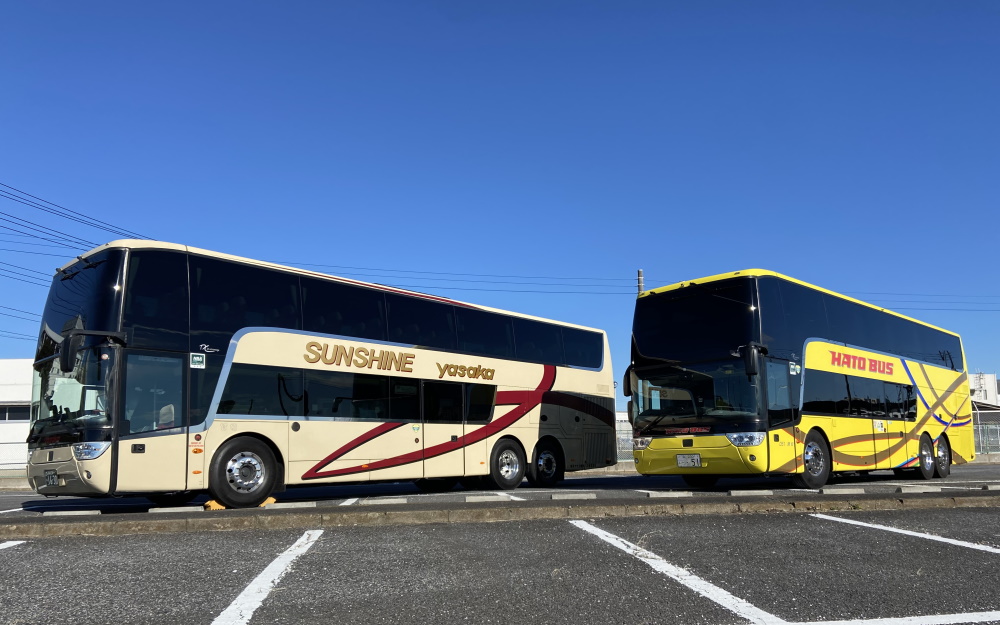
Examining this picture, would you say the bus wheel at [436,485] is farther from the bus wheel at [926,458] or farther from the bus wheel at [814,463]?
the bus wheel at [926,458]

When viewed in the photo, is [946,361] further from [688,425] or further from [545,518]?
[545,518]

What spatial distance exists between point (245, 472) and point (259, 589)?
6909mm

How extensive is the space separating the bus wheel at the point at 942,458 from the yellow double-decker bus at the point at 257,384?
914 cm

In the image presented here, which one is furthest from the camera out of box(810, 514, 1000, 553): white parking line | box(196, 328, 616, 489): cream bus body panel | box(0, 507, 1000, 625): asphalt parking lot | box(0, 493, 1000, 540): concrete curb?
box(196, 328, 616, 489): cream bus body panel

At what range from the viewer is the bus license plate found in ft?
42.3

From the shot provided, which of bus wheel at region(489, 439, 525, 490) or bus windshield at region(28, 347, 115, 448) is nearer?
bus windshield at region(28, 347, 115, 448)

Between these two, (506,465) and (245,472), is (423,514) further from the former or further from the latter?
(506,465)

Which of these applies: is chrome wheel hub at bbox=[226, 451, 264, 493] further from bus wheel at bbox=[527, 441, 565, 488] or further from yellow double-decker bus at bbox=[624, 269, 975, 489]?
yellow double-decker bus at bbox=[624, 269, 975, 489]

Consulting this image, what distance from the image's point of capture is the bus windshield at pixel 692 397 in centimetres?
1266

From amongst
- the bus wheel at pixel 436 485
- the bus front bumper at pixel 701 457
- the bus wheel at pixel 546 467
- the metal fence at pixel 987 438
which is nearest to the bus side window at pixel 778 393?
the bus front bumper at pixel 701 457

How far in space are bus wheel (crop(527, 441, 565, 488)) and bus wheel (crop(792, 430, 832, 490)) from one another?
4.86m

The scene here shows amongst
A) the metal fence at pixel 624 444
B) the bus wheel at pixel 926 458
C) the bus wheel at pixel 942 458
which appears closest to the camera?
the bus wheel at pixel 926 458

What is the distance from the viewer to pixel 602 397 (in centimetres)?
1797

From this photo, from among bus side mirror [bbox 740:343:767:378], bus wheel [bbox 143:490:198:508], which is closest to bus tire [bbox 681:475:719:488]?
bus side mirror [bbox 740:343:767:378]
